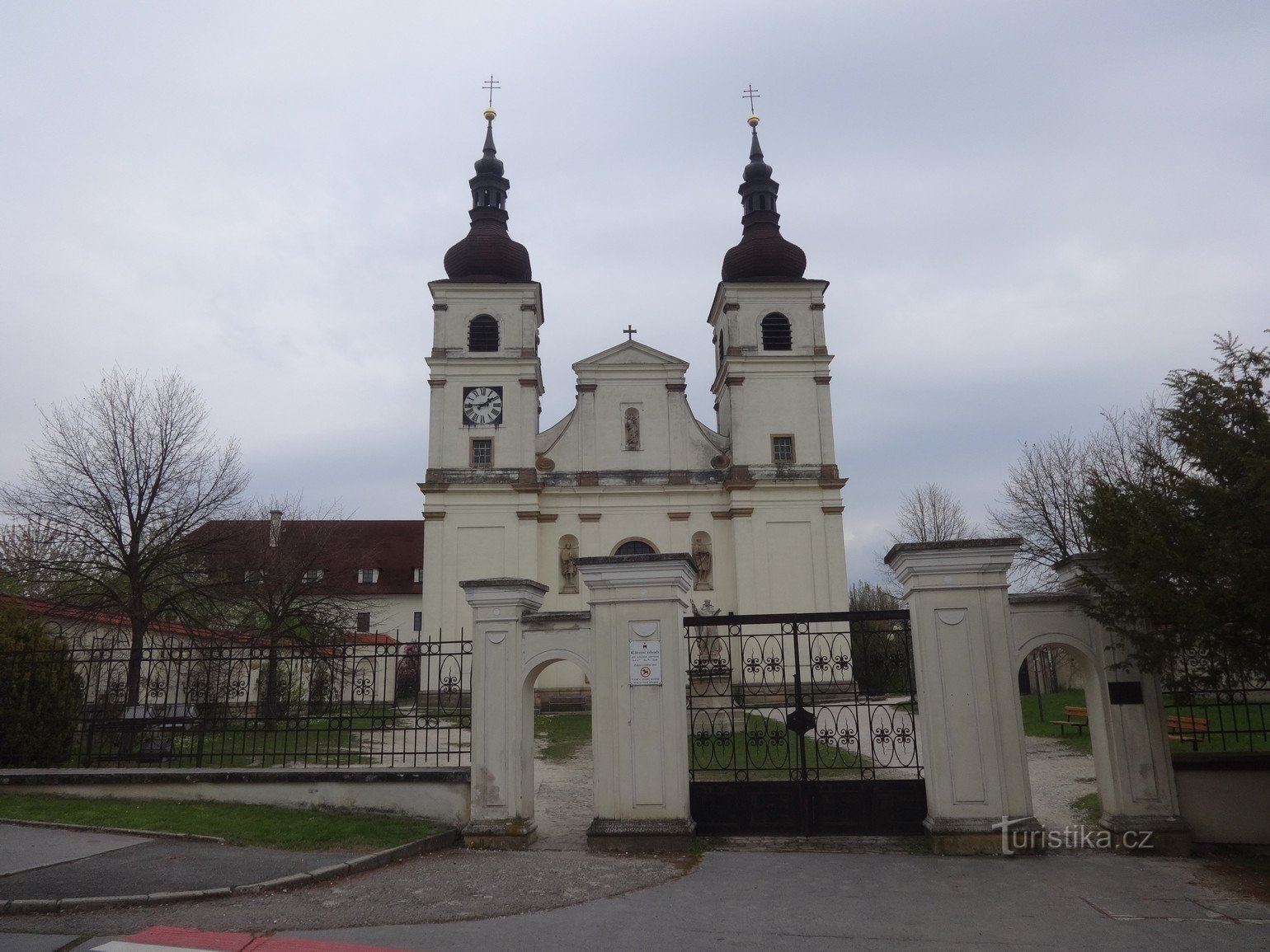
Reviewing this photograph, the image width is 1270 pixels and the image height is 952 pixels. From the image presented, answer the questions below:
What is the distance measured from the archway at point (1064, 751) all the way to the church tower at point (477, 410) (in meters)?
18.3

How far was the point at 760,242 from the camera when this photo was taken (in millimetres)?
36031

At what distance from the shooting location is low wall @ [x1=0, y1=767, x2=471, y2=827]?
9.45 m

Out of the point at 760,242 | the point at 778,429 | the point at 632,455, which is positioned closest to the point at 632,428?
the point at 632,455

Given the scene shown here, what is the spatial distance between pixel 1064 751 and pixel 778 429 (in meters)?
19.4

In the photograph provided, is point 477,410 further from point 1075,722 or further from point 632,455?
point 1075,722

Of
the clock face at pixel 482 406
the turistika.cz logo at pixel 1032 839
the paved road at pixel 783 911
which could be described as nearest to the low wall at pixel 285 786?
the paved road at pixel 783 911

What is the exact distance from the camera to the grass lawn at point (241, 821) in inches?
337

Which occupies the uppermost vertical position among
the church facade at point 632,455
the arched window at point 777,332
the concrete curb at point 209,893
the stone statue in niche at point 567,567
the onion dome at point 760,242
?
the onion dome at point 760,242

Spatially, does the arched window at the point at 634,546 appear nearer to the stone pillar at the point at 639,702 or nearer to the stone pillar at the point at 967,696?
the stone pillar at the point at 639,702

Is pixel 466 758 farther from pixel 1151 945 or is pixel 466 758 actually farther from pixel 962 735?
pixel 1151 945

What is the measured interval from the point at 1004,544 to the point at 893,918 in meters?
3.87

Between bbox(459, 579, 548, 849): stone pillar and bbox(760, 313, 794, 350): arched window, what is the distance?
26568 mm

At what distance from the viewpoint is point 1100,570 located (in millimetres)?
8609

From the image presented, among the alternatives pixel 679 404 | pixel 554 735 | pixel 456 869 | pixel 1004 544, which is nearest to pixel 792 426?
pixel 679 404
